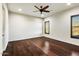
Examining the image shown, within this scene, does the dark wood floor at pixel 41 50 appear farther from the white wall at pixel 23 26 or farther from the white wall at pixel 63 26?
the white wall at pixel 23 26

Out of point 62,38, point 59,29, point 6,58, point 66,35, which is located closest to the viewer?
point 6,58

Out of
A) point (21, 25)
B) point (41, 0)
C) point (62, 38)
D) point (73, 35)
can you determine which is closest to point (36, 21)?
point (21, 25)

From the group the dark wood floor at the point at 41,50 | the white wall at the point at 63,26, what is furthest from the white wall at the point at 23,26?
the white wall at the point at 63,26

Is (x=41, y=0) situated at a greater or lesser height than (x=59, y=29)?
greater

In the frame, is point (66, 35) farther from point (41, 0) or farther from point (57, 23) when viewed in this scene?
point (41, 0)

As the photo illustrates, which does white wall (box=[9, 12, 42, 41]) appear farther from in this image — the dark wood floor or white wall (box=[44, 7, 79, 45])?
white wall (box=[44, 7, 79, 45])

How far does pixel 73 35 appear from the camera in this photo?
594cm

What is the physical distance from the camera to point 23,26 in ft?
27.5

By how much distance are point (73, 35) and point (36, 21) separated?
194 inches

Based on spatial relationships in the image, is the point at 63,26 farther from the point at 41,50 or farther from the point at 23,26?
the point at 23,26

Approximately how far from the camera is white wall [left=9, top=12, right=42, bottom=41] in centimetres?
723

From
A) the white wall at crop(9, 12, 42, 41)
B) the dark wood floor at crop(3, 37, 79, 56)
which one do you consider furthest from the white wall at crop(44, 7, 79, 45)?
the white wall at crop(9, 12, 42, 41)

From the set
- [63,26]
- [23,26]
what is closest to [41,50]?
[63,26]

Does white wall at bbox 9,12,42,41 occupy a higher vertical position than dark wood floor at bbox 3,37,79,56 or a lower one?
higher
